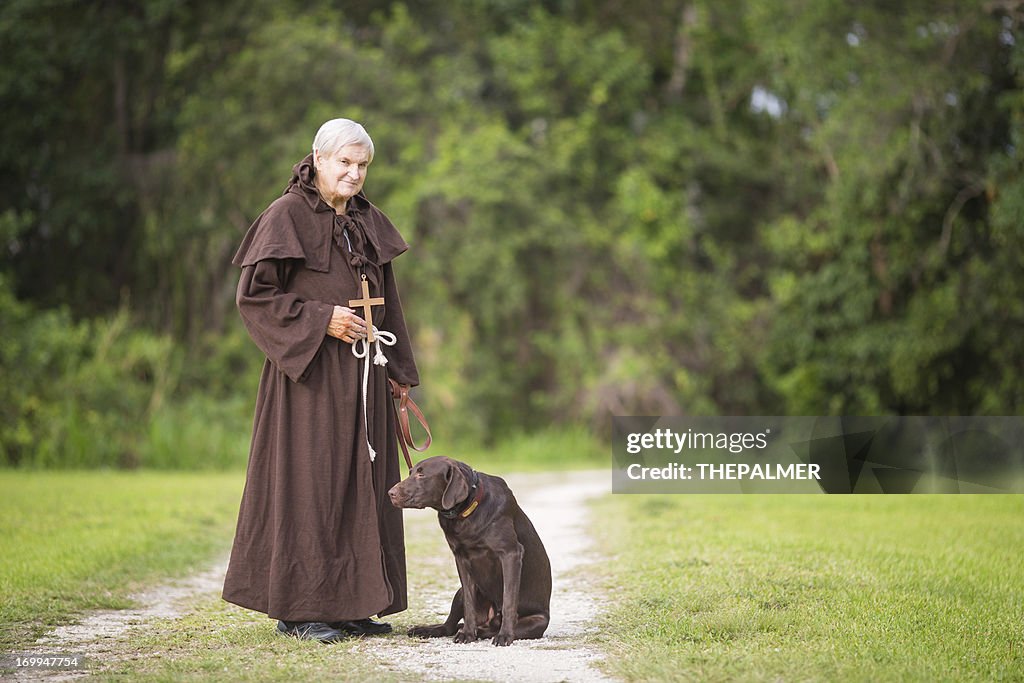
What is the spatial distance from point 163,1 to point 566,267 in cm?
746

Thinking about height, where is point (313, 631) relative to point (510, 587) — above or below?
below

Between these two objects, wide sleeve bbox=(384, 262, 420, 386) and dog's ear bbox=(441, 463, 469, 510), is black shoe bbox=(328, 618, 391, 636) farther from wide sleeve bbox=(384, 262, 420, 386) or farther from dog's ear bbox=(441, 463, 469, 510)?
wide sleeve bbox=(384, 262, 420, 386)

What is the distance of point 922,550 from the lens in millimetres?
8094

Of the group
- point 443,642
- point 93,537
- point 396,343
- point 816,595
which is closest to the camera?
point 443,642

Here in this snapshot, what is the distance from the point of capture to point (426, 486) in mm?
5070

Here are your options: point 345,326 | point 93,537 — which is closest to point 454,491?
point 345,326

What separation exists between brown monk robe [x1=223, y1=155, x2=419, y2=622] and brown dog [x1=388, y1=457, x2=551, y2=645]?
398mm

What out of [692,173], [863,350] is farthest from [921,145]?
[692,173]

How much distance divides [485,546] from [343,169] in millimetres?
1822
